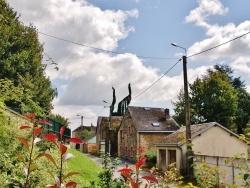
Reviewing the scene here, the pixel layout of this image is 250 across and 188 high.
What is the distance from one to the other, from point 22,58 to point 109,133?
81.6ft

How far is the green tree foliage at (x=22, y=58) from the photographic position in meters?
33.2

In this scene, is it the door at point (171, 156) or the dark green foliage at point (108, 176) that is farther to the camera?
the door at point (171, 156)

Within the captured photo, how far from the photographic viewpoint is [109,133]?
55.8m

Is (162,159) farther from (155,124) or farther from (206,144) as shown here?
(155,124)

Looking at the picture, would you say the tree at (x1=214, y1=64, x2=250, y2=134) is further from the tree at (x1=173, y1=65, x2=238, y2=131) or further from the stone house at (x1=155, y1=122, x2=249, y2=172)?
the stone house at (x1=155, y1=122, x2=249, y2=172)

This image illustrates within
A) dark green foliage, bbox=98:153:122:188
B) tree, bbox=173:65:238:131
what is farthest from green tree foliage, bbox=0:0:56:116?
tree, bbox=173:65:238:131

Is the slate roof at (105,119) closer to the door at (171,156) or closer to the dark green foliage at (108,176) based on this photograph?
the door at (171,156)

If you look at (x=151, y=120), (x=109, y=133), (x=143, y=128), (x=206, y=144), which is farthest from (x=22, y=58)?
(x=109, y=133)

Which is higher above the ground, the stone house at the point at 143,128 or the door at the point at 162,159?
the stone house at the point at 143,128

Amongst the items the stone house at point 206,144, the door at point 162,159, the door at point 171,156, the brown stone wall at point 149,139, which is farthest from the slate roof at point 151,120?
the door at point 171,156

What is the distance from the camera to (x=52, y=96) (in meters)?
41.3

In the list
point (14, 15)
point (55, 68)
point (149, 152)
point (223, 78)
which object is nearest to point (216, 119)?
point (223, 78)

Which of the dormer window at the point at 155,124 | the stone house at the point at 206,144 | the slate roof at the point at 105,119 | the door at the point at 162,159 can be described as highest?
the slate roof at the point at 105,119

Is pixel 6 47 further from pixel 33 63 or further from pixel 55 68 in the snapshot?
pixel 55 68
